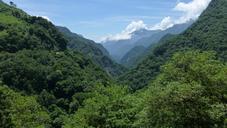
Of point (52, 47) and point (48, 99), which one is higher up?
point (52, 47)

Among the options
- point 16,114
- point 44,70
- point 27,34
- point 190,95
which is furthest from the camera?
point 27,34

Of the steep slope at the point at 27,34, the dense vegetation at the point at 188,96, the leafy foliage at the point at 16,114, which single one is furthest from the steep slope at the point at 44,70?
the dense vegetation at the point at 188,96

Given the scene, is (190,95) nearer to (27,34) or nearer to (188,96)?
(188,96)

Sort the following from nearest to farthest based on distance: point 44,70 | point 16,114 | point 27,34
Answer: point 16,114 → point 44,70 → point 27,34

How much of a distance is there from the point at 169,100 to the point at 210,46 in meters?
159

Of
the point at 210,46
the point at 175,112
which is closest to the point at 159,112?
the point at 175,112

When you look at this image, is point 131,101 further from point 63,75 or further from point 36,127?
point 63,75

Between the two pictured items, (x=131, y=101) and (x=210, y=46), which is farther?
(x=210, y=46)

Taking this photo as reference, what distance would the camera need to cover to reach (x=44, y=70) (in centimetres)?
14062

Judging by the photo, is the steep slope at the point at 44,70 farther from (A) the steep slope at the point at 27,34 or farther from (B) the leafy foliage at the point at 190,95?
(B) the leafy foliage at the point at 190,95

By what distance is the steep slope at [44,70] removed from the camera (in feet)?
424

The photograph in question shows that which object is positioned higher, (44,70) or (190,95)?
(44,70)

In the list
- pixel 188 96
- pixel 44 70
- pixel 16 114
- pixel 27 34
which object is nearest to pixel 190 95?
pixel 188 96

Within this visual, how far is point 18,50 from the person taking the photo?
5979 inches
